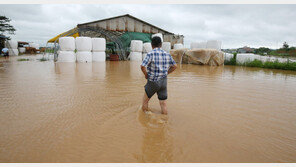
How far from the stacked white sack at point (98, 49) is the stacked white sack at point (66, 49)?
72.4 inches

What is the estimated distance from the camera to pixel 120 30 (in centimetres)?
1947

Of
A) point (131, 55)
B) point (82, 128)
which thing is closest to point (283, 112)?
point (82, 128)

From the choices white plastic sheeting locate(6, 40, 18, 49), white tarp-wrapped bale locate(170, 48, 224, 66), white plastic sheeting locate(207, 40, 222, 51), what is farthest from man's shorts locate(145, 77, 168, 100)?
white plastic sheeting locate(6, 40, 18, 49)

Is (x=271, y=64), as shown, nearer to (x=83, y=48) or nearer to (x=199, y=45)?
(x=199, y=45)

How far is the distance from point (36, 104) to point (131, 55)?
14.8 meters

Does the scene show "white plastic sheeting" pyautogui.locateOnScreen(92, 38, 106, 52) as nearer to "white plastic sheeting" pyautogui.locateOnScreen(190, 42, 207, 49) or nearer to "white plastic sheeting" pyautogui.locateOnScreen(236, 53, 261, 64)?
"white plastic sheeting" pyautogui.locateOnScreen(190, 42, 207, 49)

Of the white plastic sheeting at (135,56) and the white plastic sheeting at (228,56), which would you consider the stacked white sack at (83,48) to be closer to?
the white plastic sheeting at (135,56)

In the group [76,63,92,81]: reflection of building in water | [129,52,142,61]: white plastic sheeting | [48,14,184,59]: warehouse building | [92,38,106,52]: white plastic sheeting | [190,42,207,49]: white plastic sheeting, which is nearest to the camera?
[76,63,92,81]: reflection of building in water

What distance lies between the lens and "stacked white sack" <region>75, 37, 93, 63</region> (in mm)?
13414

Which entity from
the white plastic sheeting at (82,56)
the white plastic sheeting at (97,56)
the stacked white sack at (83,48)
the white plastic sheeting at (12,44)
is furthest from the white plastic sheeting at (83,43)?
the white plastic sheeting at (12,44)

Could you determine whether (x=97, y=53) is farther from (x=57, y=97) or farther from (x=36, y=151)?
(x=36, y=151)

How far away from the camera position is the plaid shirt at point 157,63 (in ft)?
8.88

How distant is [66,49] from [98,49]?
2.53 m

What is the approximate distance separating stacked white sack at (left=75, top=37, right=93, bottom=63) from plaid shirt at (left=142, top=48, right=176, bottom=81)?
1208 cm
